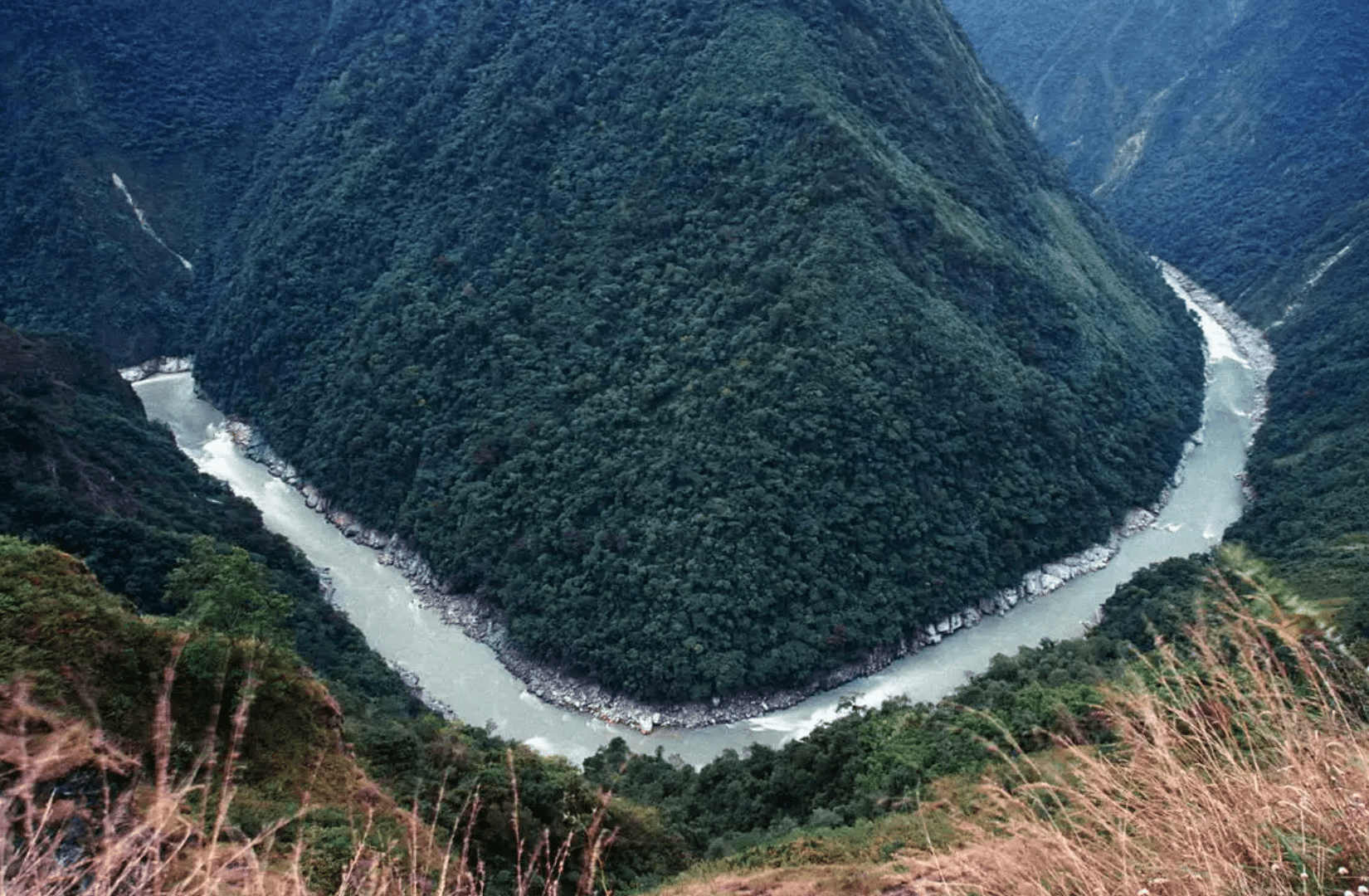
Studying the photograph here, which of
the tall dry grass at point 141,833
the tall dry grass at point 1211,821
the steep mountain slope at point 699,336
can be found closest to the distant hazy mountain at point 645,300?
the steep mountain slope at point 699,336

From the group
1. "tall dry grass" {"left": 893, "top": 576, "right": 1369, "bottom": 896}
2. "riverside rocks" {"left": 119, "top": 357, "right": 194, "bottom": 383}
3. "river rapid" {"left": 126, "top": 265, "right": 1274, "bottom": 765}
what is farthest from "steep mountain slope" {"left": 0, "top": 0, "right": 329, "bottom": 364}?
"tall dry grass" {"left": 893, "top": 576, "right": 1369, "bottom": 896}

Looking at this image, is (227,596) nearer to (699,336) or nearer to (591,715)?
(591,715)

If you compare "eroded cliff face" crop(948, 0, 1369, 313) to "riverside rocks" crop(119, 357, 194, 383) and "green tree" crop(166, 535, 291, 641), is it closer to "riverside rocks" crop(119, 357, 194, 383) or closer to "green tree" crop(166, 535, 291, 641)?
"green tree" crop(166, 535, 291, 641)

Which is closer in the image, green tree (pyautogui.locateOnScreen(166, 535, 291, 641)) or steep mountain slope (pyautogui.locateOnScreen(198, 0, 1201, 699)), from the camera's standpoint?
green tree (pyautogui.locateOnScreen(166, 535, 291, 641))

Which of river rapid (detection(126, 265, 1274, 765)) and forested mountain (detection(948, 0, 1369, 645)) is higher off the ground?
forested mountain (detection(948, 0, 1369, 645))

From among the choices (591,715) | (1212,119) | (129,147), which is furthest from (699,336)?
(1212,119)

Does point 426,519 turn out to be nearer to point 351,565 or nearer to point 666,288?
point 351,565

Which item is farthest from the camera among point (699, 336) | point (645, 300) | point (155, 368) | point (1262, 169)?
point (1262, 169)
